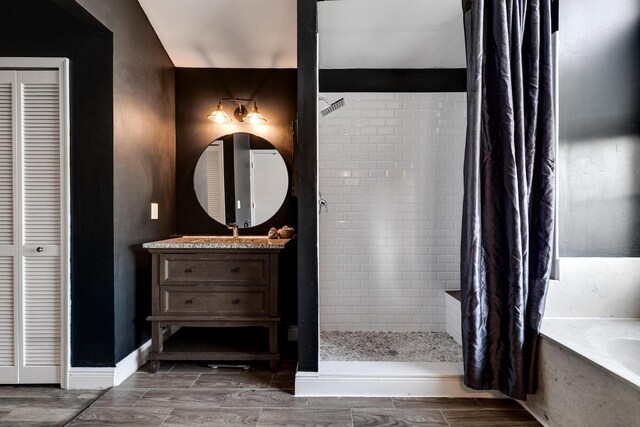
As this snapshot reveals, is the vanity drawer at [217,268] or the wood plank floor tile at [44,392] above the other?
the vanity drawer at [217,268]

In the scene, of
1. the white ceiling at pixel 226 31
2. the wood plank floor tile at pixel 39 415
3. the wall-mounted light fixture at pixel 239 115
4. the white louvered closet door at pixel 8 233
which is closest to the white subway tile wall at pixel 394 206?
the wall-mounted light fixture at pixel 239 115

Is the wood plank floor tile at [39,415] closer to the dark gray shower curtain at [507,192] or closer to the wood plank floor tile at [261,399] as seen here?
the wood plank floor tile at [261,399]

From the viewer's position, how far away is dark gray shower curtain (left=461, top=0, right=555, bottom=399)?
5.79 ft

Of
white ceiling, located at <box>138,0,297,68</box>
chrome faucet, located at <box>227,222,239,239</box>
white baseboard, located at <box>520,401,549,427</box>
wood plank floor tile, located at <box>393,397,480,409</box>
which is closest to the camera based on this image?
white baseboard, located at <box>520,401,549,427</box>

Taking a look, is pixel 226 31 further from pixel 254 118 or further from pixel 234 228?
pixel 234 228

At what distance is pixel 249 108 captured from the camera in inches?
119

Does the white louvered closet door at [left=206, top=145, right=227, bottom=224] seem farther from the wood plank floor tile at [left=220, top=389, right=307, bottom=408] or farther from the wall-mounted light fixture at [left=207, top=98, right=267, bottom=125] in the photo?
the wood plank floor tile at [left=220, top=389, right=307, bottom=408]

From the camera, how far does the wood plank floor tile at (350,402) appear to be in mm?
1922

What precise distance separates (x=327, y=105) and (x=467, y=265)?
1.83 m

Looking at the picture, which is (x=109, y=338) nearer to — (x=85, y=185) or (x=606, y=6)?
(x=85, y=185)

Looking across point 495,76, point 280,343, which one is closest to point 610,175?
point 495,76

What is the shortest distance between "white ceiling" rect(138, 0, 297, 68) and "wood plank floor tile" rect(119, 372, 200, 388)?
247 cm

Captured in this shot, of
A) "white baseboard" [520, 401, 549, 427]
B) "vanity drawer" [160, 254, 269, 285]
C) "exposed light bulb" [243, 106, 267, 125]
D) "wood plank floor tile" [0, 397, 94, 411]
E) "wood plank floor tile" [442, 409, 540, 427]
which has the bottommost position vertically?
"wood plank floor tile" [442, 409, 540, 427]

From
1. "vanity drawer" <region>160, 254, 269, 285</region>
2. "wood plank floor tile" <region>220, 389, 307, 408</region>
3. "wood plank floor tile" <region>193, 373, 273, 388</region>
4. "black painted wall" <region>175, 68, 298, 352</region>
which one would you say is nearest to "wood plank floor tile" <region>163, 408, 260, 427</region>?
"wood plank floor tile" <region>220, 389, 307, 408</region>
